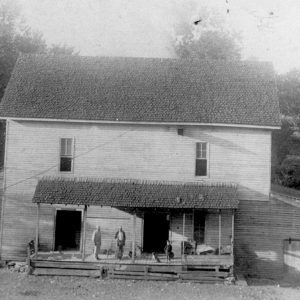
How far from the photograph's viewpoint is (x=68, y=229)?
24.0 m

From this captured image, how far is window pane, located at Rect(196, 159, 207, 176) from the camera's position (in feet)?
76.7

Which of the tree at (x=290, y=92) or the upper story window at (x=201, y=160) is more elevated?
the tree at (x=290, y=92)

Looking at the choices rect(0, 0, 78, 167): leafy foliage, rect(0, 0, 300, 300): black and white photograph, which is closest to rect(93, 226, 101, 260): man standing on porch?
rect(0, 0, 300, 300): black and white photograph

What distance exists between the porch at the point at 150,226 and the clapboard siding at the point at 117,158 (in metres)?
0.52

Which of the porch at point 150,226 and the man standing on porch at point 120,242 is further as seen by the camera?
the man standing on porch at point 120,242

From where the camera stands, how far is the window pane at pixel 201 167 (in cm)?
2339

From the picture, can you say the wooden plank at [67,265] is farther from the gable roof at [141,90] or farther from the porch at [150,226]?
the gable roof at [141,90]

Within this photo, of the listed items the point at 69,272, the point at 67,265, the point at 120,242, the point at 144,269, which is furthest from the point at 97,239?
the point at 144,269

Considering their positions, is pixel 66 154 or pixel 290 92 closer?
pixel 66 154

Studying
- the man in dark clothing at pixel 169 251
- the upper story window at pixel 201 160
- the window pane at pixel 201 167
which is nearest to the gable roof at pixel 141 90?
the upper story window at pixel 201 160

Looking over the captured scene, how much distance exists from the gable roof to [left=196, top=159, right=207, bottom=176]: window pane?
215 cm

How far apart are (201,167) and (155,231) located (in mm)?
4143

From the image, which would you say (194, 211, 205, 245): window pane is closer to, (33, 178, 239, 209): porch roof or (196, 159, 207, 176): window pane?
(33, 178, 239, 209): porch roof

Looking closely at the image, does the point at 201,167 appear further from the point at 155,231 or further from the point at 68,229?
the point at 68,229
